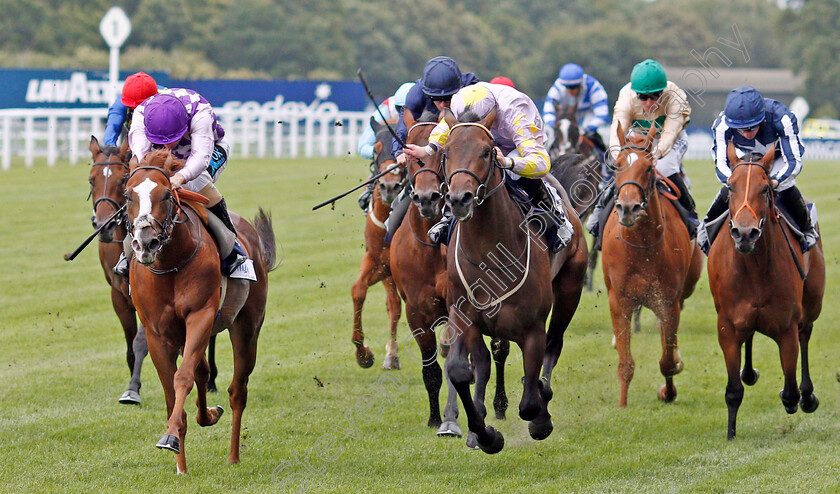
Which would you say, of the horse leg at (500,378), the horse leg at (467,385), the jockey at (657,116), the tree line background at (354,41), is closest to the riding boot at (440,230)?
the horse leg at (467,385)

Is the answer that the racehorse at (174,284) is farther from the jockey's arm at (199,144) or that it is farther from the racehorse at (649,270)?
the racehorse at (649,270)

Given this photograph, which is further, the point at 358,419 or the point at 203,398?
the point at 358,419

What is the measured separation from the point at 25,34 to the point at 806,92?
121 feet

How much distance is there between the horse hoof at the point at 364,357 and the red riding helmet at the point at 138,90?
2476 mm

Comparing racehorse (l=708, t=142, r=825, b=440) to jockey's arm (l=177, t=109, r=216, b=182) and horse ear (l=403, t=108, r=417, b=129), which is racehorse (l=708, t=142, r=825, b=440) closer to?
horse ear (l=403, t=108, r=417, b=129)

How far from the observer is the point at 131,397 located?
7.37m

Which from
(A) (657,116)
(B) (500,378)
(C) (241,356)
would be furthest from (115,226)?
(A) (657,116)

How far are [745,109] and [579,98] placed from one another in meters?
5.43

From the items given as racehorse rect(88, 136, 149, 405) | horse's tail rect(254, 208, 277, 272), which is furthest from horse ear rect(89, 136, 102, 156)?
horse's tail rect(254, 208, 277, 272)

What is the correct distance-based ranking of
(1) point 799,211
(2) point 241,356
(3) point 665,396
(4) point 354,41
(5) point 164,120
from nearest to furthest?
(5) point 164,120 < (2) point 241,356 < (1) point 799,211 < (3) point 665,396 < (4) point 354,41

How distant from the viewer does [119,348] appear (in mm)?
9352

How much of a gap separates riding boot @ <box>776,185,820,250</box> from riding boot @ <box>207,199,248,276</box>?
330cm

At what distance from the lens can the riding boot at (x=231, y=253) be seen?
5.89m

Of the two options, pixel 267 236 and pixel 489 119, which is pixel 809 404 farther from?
pixel 267 236
